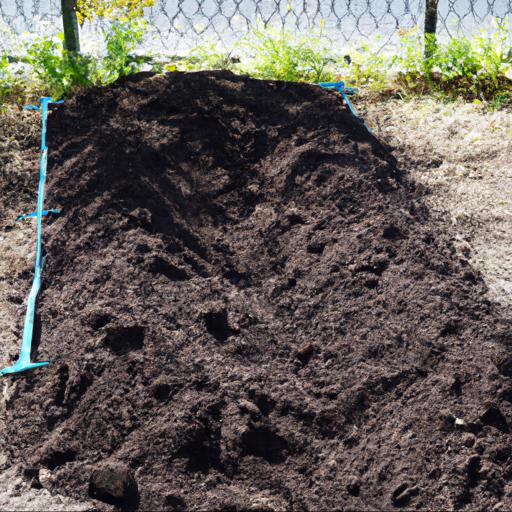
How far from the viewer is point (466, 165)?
4328 millimetres

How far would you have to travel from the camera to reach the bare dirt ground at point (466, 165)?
372 cm

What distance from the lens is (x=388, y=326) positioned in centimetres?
312

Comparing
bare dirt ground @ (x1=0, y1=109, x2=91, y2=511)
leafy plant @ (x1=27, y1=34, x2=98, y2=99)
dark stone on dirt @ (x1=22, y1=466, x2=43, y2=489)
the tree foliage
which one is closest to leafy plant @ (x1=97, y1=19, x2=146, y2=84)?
leafy plant @ (x1=27, y1=34, x2=98, y2=99)

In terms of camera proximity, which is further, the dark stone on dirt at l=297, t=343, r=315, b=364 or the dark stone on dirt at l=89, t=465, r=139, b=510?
the dark stone on dirt at l=297, t=343, r=315, b=364

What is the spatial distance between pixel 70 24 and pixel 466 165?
2736 mm

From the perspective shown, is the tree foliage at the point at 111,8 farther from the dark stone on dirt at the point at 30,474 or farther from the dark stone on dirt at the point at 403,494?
the dark stone on dirt at the point at 403,494

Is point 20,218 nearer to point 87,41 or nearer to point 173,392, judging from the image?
point 173,392

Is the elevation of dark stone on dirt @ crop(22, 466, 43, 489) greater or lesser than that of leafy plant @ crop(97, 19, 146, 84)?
lesser

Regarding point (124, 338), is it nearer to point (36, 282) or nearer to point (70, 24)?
point (36, 282)

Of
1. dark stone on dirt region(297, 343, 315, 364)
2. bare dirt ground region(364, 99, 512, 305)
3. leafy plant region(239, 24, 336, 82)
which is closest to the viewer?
dark stone on dirt region(297, 343, 315, 364)

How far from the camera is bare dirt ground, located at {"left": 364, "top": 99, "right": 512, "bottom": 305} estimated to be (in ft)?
12.2

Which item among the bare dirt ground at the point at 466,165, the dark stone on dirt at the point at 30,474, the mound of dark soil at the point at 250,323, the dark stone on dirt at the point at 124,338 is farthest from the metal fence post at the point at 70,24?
the dark stone on dirt at the point at 30,474

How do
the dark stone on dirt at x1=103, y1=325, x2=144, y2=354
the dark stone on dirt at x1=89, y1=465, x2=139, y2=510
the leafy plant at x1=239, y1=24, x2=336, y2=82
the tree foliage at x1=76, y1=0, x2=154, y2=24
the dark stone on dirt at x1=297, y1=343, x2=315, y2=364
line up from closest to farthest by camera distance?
the dark stone on dirt at x1=89, y1=465, x2=139, y2=510 → the dark stone on dirt at x1=103, y1=325, x2=144, y2=354 → the dark stone on dirt at x1=297, y1=343, x2=315, y2=364 → the leafy plant at x1=239, y1=24, x2=336, y2=82 → the tree foliage at x1=76, y1=0, x2=154, y2=24

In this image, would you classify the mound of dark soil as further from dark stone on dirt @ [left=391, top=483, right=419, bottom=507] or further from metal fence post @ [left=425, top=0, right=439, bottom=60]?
metal fence post @ [left=425, top=0, right=439, bottom=60]
